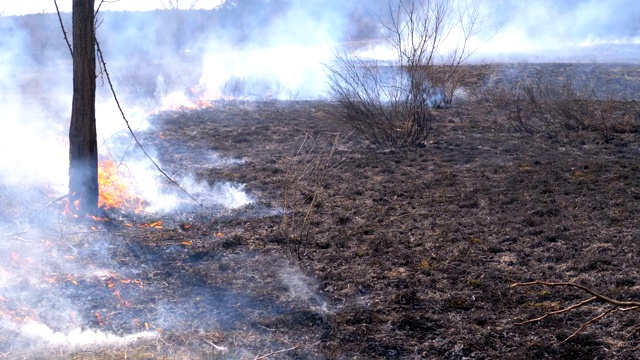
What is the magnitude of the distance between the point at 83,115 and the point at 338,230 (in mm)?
3071

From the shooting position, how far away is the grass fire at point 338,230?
446 cm

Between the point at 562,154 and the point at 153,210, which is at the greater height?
the point at 562,154

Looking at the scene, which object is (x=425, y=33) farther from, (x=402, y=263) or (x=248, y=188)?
(x=402, y=263)

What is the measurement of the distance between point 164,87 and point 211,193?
11.7 metres

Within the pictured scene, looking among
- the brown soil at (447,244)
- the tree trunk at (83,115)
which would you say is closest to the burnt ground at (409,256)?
the brown soil at (447,244)

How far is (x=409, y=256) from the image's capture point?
19.4 ft

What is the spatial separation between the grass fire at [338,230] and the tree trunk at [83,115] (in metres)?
0.18

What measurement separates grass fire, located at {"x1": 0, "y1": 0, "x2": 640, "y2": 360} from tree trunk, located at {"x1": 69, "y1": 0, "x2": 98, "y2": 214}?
7.0 inches

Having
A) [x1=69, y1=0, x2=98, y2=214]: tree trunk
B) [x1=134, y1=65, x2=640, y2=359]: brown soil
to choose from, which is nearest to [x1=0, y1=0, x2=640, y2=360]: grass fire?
[x1=134, y1=65, x2=640, y2=359]: brown soil

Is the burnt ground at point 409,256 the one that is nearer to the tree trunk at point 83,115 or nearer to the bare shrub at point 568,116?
the tree trunk at point 83,115

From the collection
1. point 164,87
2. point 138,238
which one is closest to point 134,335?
point 138,238

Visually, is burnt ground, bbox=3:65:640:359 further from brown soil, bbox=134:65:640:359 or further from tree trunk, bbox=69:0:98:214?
tree trunk, bbox=69:0:98:214

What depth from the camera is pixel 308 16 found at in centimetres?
3378

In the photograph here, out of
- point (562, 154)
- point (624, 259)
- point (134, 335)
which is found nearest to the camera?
point (134, 335)
